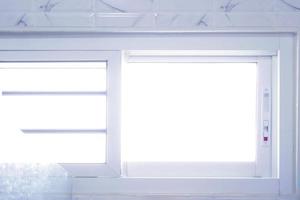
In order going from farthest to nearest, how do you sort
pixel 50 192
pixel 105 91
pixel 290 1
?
1. pixel 105 91
2. pixel 290 1
3. pixel 50 192

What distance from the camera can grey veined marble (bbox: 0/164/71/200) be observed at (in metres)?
0.97

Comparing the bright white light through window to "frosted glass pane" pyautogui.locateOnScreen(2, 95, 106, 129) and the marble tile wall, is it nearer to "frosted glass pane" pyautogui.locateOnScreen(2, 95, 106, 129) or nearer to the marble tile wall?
"frosted glass pane" pyautogui.locateOnScreen(2, 95, 106, 129)

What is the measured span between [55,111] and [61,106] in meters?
0.03

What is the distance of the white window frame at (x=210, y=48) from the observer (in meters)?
1.74

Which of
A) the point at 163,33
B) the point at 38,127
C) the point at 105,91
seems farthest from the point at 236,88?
the point at 38,127

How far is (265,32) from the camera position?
68.7 inches

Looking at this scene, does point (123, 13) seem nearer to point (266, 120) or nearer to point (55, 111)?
point (55, 111)

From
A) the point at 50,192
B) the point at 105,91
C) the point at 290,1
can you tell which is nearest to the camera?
the point at 50,192

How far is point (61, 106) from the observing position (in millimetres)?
1919

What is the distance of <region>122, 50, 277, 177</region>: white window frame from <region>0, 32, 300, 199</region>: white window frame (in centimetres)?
8

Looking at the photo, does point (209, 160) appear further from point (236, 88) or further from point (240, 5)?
point (240, 5)

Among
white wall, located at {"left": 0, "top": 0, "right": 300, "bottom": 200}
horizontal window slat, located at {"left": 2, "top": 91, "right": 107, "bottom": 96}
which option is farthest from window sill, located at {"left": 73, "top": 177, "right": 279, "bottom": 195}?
white wall, located at {"left": 0, "top": 0, "right": 300, "bottom": 200}

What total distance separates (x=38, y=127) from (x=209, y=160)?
0.74 meters

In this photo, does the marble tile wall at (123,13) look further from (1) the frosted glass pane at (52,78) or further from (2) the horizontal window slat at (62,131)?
(2) the horizontal window slat at (62,131)
